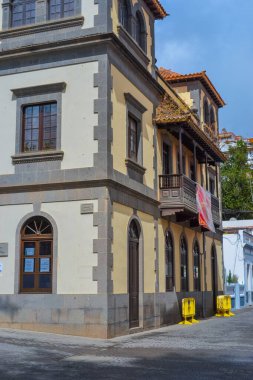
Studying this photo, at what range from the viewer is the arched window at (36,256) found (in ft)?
51.2

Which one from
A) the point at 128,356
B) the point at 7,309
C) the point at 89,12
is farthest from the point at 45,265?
the point at 89,12

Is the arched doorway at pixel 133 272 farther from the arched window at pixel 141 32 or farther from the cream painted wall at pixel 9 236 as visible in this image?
the arched window at pixel 141 32

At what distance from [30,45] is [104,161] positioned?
4.37 metres

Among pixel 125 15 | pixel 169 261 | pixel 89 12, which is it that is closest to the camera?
pixel 89 12

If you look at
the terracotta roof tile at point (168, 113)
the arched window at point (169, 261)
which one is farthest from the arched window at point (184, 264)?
the terracotta roof tile at point (168, 113)

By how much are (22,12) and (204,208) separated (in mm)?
10082

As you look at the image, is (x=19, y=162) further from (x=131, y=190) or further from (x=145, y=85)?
(x=145, y=85)

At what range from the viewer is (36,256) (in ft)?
52.0

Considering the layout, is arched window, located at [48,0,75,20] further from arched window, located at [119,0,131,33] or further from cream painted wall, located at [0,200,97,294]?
cream painted wall, located at [0,200,97,294]

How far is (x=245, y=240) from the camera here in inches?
1435

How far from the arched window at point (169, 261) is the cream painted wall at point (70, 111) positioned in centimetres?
624

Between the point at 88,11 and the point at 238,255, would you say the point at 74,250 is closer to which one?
the point at 88,11

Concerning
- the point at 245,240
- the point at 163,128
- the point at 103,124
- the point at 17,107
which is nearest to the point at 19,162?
the point at 17,107

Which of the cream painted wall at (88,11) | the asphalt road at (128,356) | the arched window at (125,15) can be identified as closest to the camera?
the asphalt road at (128,356)
